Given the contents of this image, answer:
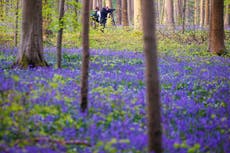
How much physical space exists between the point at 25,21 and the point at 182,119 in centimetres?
666

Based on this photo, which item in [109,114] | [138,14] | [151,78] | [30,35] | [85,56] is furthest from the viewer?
[138,14]

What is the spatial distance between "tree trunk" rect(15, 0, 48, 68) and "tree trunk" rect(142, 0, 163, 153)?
7548mm

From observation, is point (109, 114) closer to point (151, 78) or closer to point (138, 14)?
point (151, 78)

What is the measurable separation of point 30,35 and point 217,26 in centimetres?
1097

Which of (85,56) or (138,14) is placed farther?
(138,14)

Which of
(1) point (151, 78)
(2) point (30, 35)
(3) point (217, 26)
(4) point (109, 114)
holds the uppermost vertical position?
(3) point (217, 26)

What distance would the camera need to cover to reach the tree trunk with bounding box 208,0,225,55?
1839 cm

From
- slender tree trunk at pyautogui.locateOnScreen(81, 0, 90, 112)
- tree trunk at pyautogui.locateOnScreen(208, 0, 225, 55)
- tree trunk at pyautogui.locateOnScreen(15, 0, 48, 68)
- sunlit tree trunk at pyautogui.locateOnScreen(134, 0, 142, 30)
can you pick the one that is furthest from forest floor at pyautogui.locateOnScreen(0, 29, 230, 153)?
sunlit tree trunk at pyautogui.locateOnScreen(134, 0, 142, 30)

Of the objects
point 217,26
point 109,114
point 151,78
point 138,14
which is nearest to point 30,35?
point 109,114

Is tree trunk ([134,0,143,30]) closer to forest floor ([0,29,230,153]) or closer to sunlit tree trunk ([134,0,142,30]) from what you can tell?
sunlit tree trunk ([134,0,142,30])

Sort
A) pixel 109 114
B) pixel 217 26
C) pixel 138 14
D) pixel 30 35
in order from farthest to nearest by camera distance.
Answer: pixel 138 14 < pixel 217 26 < pixel 30 35 < pixel 109 114

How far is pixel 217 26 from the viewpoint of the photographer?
18594 millimetres

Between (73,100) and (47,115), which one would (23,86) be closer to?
(73,100)

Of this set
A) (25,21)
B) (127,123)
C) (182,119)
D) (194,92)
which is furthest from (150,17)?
(25,21)
